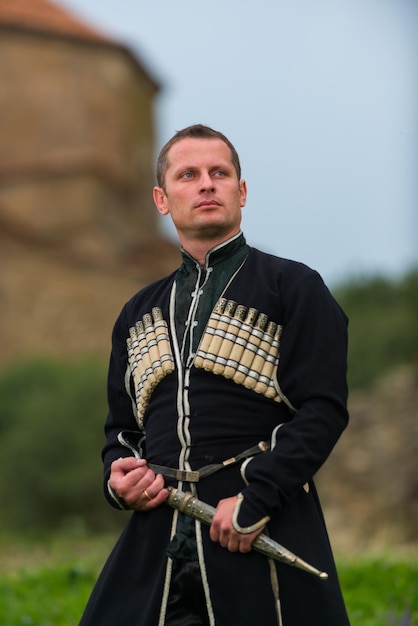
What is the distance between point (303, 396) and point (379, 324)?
3141 centimetres

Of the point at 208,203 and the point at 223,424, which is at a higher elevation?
the point at 208,203

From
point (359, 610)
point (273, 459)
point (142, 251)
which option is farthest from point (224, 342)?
point (142, 251)

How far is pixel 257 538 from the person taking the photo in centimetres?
308

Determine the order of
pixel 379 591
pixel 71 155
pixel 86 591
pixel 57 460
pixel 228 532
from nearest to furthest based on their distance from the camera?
pixel 228 532 < pixel 379 591 < pixel 86 591 < pixel 57 460 < pixel 71 155

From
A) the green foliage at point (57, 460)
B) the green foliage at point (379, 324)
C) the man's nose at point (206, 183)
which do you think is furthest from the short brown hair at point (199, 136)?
the green foliage at point (379, 324)

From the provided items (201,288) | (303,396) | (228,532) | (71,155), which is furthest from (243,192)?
(71,155)

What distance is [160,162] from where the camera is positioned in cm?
349

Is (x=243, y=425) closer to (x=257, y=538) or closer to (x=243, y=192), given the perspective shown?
(x=257, y=538)

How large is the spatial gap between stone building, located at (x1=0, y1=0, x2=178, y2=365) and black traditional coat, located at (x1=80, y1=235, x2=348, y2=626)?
103ft

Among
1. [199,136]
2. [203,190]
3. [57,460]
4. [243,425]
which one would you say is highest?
[57,460]

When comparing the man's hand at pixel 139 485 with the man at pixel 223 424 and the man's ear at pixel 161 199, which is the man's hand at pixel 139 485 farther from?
the man's ear at pixel 161 199

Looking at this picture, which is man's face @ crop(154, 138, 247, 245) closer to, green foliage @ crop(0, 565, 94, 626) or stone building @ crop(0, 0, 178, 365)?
green foliage @ crop(0, 565, 94, 626)

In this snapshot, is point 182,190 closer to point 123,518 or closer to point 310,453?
point 310,453

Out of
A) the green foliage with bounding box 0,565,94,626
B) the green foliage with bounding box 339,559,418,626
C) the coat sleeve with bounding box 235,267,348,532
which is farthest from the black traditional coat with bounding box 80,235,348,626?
the green foliage with bounding box 0,565,94,626
